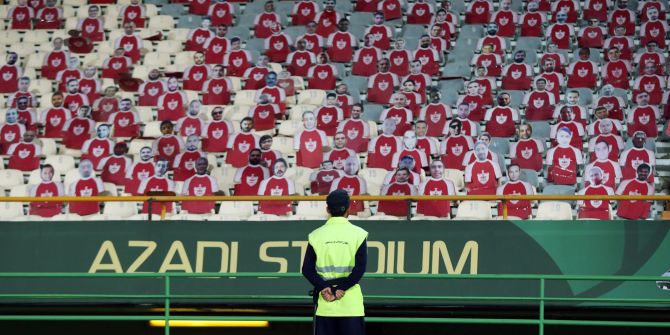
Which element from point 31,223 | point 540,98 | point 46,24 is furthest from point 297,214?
point 46,24

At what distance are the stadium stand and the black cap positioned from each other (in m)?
5.29

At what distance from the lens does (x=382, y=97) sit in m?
16.7

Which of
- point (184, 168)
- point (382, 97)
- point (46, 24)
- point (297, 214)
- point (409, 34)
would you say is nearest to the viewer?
point (297, 214)

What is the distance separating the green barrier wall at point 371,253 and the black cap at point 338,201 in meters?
4.32

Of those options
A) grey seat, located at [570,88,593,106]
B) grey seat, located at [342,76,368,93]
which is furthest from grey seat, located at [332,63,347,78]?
grey seat, located at [570,88,593,106]

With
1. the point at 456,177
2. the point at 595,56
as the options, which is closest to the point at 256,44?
the point at 595,56

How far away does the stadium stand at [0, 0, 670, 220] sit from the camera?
14375 millimetres

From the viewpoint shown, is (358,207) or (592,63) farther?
(592,63)

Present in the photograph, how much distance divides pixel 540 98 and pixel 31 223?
Answer: 24.3ft

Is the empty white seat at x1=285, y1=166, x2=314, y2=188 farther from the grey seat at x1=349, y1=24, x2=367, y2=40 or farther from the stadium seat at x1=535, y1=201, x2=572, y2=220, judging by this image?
the grey seat at x1=349, y1=24, x2=367, y2=40

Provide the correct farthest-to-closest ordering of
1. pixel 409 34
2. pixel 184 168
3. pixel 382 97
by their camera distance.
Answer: pixel 409 34
pixel 382 97
pixel 184 168

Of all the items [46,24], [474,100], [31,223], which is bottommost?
[31,223]

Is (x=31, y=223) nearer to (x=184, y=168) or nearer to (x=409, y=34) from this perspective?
(x=184, y=168)

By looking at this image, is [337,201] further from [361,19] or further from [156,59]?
[156,59]
